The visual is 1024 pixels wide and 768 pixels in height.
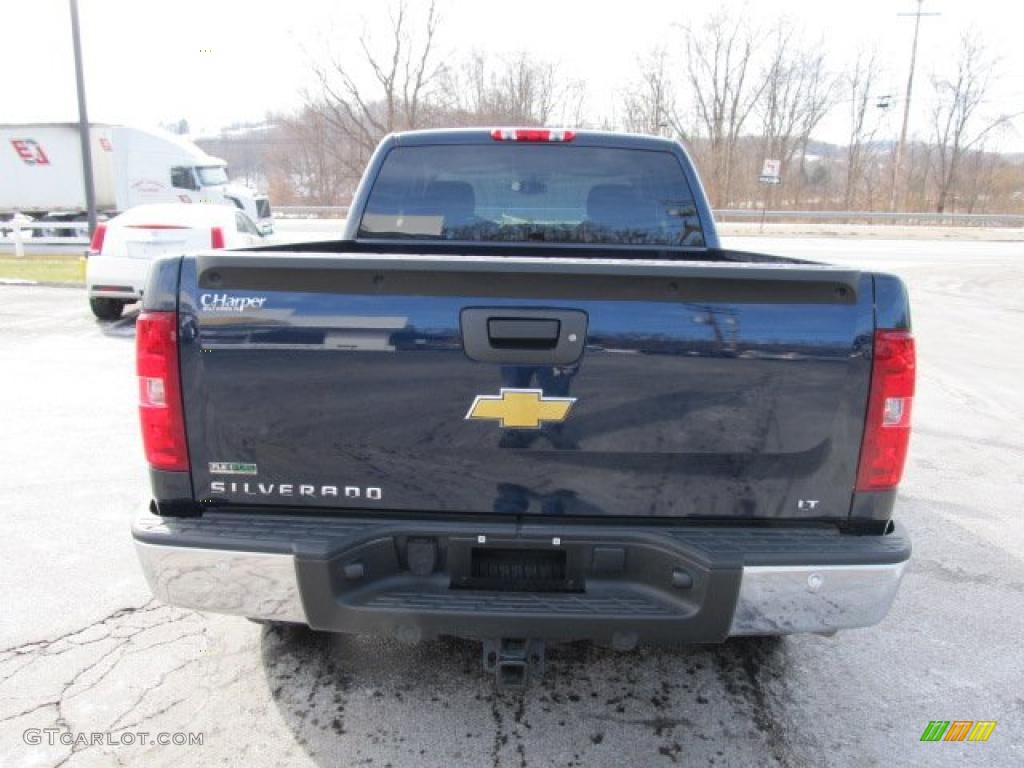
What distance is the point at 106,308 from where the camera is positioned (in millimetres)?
11273

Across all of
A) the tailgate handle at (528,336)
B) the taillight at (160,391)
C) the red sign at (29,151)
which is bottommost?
the taillight at (160,391)

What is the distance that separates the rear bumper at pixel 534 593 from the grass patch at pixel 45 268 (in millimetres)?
14593

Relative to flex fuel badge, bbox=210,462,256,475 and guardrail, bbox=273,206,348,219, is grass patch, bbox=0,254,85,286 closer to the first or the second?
A: flex fuel badge, bbox=210,462,256,475

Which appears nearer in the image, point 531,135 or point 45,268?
point 531,135

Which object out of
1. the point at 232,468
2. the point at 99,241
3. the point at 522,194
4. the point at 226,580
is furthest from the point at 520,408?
the point at 99,241

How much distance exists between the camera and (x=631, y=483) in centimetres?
228

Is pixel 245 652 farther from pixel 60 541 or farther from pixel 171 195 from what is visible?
pixel 171 195

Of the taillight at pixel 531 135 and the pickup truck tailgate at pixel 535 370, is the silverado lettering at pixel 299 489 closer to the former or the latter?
the pickup truck tailgate at pixel 535 370

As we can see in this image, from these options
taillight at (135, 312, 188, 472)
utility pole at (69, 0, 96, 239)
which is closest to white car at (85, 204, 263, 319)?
utility pole at (69, 0, 96, 239)

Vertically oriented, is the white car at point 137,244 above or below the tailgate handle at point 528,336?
below

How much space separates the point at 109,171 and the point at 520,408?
1108 inches

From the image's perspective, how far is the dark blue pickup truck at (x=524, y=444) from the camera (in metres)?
2.18

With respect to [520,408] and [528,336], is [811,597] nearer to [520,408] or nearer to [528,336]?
[520,408]

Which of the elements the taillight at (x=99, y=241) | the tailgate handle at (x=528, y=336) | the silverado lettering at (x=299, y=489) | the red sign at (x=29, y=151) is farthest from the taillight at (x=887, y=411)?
the red sign at (x=29, y=151)
